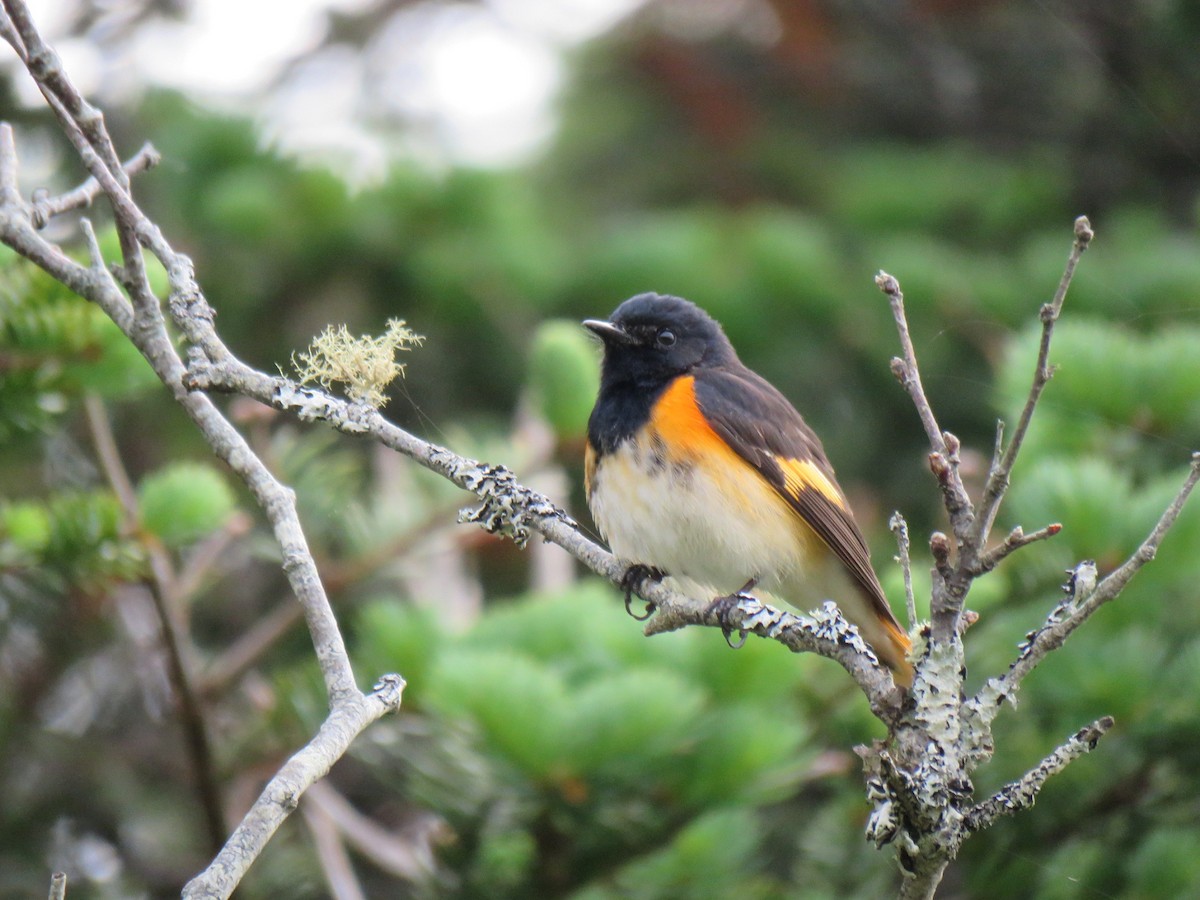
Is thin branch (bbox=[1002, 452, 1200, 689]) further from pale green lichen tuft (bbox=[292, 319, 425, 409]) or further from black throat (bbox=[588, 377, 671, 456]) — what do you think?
black throat (bbox=[588, 377, 671, 456])

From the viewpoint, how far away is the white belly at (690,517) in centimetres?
287

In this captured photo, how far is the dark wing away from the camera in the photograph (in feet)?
9.76

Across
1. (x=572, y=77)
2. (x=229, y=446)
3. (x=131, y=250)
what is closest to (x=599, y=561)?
(x=229, y=446)

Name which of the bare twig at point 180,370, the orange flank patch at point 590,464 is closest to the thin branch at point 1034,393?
the bare twig at point 180,370

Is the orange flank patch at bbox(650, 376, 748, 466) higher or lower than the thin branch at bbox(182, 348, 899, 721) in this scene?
higher

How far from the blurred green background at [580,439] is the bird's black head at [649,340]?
11 cm

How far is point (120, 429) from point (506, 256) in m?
1.43

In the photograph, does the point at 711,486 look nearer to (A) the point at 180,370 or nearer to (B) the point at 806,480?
(B) the point at 806,480

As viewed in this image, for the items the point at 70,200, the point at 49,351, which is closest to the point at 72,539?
the point at 49,351

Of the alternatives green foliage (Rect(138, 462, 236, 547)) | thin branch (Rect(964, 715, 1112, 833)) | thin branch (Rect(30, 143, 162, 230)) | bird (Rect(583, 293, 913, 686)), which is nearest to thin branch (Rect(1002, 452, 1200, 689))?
thin branch (Rect(964, 715, 1112, 833))

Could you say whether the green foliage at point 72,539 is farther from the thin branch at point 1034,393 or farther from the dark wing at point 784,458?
the thin branch at point 1034,393

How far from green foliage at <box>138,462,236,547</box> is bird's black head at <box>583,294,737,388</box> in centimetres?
102

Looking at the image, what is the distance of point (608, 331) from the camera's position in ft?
10.4

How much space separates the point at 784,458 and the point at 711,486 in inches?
10.2
